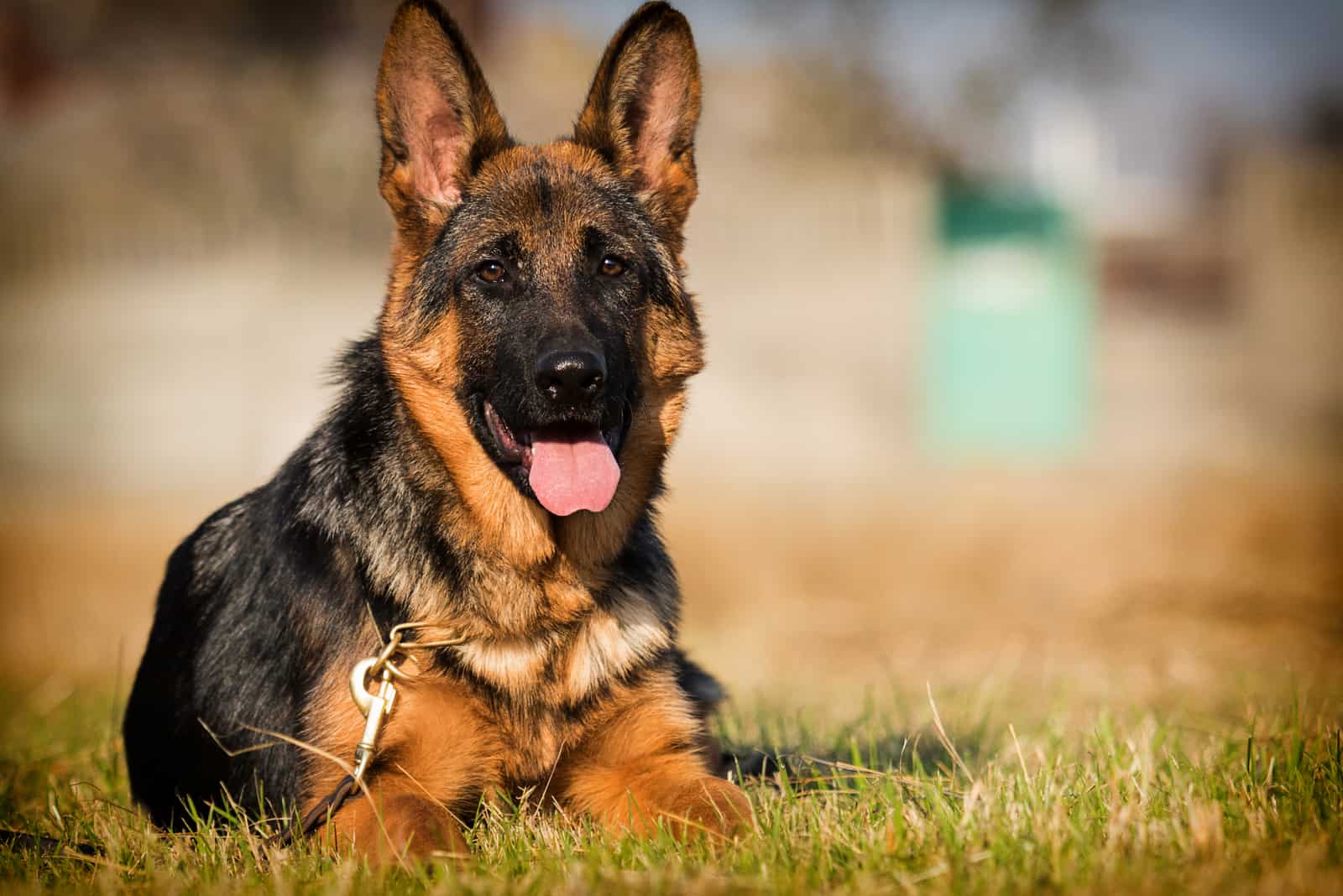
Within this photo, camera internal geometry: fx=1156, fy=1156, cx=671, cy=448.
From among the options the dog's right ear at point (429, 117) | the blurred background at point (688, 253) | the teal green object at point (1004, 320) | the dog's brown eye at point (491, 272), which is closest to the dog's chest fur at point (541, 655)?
the dog's brown eye at point (491, 272)

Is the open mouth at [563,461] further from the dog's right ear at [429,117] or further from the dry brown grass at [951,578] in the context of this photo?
the dry brown grass at [951,578]

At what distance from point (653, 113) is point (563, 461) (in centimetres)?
153

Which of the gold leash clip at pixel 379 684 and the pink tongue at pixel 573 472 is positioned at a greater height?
the pink tongue at pixel 573 472

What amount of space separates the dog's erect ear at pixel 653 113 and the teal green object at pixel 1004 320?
58.8 ft

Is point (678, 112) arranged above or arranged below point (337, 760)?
above

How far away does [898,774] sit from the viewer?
11.6 feet

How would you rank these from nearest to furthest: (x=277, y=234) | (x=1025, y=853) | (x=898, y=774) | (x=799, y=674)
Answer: (x=1025, y=853), (x=898, y=774), (x=799, y=674), (x=277, y=234)

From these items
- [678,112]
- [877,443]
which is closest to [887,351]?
[877,443]

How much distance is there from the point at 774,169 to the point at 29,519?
14178mm

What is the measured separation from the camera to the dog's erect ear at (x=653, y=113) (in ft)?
13.8

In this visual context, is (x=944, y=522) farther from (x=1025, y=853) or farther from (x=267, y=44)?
(x=267, y=44)

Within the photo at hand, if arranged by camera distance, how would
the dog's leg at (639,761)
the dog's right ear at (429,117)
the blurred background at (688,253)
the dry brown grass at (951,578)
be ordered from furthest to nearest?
the blurred background at (688,253), the dry brown grass at (951,578), the dog's right ear at (429,117), the dog's leg at (639,761)

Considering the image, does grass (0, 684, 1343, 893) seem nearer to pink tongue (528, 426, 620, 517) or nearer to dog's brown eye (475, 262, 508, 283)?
pink tongue (528, 426, 620, 517)

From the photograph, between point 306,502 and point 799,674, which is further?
point 799,674
